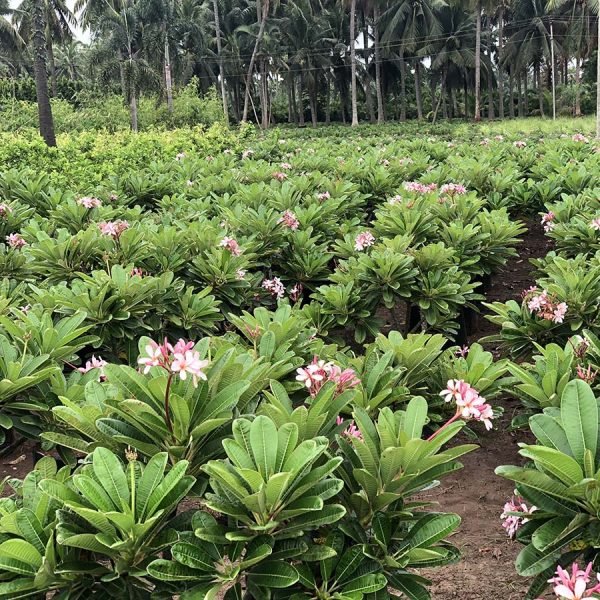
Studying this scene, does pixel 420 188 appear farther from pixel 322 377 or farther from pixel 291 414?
pixel 291 414

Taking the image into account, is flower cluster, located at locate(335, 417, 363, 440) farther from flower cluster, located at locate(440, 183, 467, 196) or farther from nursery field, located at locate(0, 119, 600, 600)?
flower cluster, located at locate(440, 183, 467, 196)

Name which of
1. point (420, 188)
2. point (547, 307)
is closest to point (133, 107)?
point (420, 188)

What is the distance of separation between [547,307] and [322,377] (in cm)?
143

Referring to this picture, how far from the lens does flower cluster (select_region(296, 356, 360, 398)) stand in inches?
69.2

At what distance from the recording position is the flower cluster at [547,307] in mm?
2729

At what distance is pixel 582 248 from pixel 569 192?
1.77 meters

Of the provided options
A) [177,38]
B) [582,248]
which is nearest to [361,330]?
[582,248]

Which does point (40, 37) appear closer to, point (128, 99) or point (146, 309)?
point (146, 309)

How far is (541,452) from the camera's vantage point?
138cm

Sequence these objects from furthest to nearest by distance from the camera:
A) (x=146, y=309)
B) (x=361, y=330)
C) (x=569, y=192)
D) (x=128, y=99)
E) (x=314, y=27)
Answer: (x=314, y=27), (x=128, y=99), (x=569, y=192), (x=361, y=330), (x=146, y=309)

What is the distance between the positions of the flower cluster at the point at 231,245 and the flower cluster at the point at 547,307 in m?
1.55

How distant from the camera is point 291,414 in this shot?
5.21 ft

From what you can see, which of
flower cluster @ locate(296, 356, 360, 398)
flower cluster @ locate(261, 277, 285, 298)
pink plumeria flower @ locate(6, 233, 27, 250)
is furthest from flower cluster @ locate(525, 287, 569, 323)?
pink plumeria flower @ locate(6, 233, 27, 250)

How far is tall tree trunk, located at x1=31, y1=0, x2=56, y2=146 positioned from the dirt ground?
10279 mm
